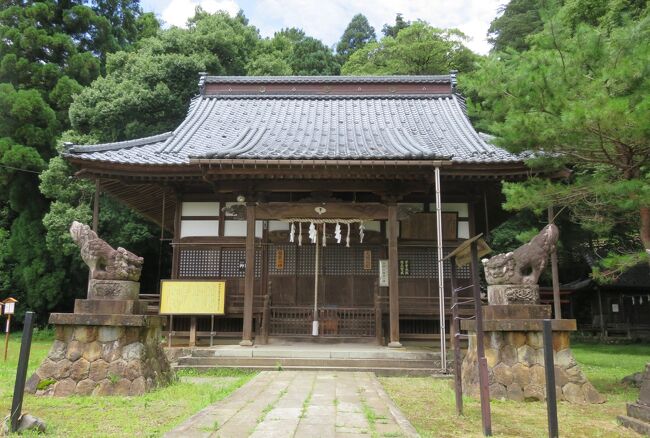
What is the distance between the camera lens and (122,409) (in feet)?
18.8

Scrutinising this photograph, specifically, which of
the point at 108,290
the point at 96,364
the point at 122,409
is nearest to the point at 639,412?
the point at 122,409

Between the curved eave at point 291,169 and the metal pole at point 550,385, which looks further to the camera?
the curved eave at point 291,169

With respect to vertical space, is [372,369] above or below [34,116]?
below

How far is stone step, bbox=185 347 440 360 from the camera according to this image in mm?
9312

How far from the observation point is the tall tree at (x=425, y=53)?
29.6m

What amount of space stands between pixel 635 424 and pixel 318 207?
6.98 meters

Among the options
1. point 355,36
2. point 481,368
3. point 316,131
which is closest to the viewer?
point 481,368

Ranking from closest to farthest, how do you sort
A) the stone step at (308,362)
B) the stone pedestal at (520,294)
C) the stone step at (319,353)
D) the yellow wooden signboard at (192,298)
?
the stone pedestal at (520,294)
the stone step at (308,362)
the stone step at (319,353)
the yellow wooden signboard at (192,298)

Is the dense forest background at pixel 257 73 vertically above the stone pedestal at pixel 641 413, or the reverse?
the dense forest background at pixel 257 73

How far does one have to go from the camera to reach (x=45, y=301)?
20.2 meters

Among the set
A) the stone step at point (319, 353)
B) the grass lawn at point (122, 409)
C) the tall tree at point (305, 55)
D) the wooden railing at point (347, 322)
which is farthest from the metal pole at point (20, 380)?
the tall tree at point (305, 55)

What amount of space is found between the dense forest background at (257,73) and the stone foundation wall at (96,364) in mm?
5960

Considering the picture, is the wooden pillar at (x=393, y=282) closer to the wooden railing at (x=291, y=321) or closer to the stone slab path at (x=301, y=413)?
the wooden railing at (x=291, y=321)

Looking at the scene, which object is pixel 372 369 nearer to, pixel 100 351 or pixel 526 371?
pixel 526 371
